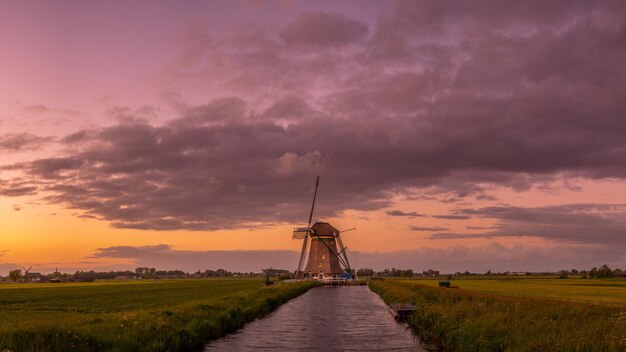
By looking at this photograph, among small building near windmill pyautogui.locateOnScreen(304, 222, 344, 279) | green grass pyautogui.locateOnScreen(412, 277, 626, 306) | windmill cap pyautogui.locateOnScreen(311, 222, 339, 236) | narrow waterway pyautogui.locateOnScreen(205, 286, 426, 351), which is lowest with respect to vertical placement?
narrow waterway pyautogui.locateOnScreen(205, 286, 426, 351)

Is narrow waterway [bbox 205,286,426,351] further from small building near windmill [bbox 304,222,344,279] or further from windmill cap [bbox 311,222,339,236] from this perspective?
windmill cap [bbox 311,222,339,236]

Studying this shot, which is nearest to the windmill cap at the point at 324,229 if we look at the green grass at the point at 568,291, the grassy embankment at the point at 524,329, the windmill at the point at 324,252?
the windmill at the point at 324,252

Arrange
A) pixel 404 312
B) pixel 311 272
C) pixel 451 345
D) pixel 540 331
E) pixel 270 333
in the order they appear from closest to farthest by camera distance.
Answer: pixel 540 331 → pixel 451 345 → pixel 270 333 → pixel 404 312 → pixel 311 272

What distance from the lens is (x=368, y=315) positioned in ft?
151

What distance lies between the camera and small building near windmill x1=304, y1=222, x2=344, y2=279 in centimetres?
15450

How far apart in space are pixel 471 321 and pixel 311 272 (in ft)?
437

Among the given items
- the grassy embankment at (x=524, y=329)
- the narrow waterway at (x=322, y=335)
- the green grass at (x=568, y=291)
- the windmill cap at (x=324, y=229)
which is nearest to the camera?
the grassy embankment at (x=524, y=329)

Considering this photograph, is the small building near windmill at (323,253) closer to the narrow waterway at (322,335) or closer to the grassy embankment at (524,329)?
the narrow waterway at (322,335)

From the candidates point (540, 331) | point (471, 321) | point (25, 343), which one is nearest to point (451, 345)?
point (471, 321)

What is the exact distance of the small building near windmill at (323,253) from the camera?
15450 centimetres

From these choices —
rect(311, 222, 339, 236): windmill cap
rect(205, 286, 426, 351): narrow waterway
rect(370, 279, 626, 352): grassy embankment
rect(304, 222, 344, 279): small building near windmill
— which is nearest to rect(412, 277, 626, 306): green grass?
rect(370, 279, 626, 352): grassy embankment

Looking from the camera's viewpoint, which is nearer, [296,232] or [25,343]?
[25,343]

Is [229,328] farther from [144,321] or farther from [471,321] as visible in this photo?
[471,321]

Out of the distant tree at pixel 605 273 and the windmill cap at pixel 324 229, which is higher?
the windmill cap at pixel 324 229
